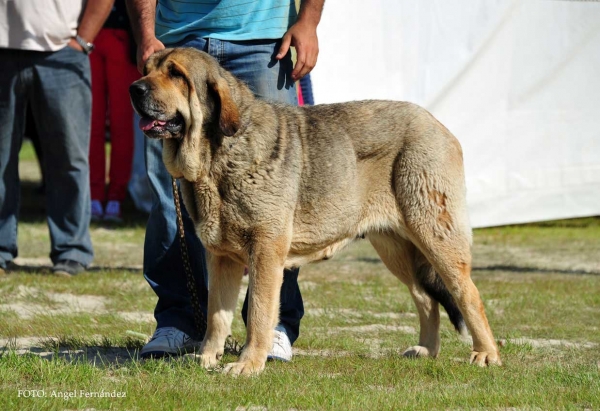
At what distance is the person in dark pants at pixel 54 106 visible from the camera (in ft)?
24.0

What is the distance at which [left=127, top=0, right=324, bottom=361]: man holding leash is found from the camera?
481cm

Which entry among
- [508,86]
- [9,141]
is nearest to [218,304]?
[9,141]

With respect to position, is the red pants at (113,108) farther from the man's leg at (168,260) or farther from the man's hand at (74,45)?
the man's leg at (168,260)

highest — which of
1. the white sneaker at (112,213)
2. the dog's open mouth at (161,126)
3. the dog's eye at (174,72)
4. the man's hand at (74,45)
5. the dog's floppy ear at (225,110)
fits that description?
the dog's eye at (174,72)

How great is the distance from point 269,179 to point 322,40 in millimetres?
3857

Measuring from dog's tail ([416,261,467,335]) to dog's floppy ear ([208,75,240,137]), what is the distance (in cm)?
132

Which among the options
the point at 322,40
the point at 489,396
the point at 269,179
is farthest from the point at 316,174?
the point at 322,40

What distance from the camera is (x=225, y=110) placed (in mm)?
4305

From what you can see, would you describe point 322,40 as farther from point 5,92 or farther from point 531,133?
point 5,92

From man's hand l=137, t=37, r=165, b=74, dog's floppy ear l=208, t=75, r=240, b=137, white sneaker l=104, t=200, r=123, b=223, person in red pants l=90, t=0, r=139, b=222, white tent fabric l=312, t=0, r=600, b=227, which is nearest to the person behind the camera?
dog's floppy ear l=208, t=75, r=240, b=137

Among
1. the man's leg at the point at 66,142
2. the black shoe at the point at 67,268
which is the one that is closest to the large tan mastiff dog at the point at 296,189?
the black shoe at the point at 67,268

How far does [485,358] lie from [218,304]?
1.37 meters

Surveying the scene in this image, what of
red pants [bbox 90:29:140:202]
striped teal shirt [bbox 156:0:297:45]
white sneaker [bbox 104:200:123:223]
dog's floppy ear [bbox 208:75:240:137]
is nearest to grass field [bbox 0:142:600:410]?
dog's floppy ear [bbox 208:75:240:137]

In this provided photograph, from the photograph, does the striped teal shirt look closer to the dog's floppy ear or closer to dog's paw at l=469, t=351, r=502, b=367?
the dog's floppy ear
